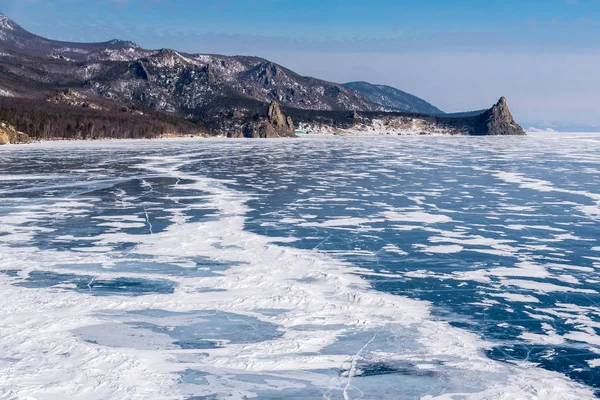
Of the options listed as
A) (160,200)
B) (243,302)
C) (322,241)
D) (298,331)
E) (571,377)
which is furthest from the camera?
(160,200)

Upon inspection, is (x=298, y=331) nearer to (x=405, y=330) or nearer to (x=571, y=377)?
(x=405, y=330)

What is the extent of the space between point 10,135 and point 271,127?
253 ft

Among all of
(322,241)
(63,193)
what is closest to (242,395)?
(322,241)

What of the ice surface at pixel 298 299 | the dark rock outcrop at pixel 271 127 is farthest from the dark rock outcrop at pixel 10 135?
the ice surface at pixel 298 299

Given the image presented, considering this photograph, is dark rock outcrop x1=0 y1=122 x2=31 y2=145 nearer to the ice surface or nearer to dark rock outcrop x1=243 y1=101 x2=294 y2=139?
dark rock outcrop x1=243 y1=101 x2=294 y2=139

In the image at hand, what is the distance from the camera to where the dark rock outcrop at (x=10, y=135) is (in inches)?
3494

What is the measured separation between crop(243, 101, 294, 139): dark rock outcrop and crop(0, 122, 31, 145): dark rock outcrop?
2624 inches

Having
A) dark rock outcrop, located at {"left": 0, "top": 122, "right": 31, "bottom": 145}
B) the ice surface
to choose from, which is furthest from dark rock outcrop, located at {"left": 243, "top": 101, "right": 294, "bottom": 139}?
the ice surface

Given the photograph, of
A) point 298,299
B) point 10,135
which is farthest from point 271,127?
point 298,299

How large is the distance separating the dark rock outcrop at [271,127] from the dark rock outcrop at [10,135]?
219 feet

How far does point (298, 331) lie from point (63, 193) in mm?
20679

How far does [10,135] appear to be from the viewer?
92.1 m

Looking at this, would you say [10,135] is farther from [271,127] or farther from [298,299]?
[298,299]

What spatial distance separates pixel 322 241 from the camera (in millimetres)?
18156
